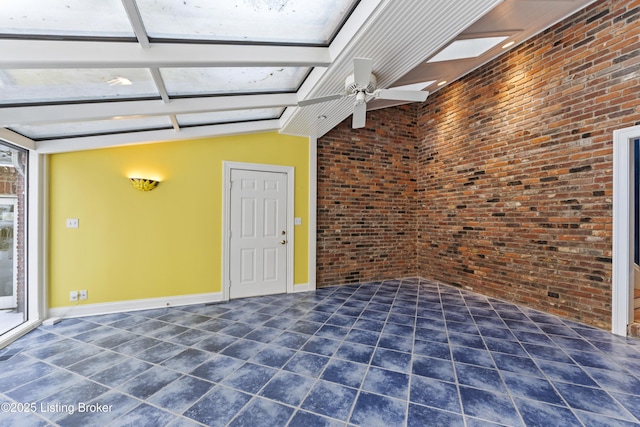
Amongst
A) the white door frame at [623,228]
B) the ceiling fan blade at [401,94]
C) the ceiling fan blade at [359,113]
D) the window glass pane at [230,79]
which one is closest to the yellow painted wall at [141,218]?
the window glass pane at [230,79]

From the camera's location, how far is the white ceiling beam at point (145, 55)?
1772mm

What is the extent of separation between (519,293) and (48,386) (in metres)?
5.02

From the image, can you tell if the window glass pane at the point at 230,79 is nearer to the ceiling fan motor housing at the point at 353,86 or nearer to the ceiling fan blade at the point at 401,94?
the ceiling fan motor housing at the point at 353,86

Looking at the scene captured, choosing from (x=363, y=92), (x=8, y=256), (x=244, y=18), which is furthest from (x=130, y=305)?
(x=363, y=92)

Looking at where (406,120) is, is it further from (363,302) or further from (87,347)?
(87,347)

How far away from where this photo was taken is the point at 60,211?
3.31m

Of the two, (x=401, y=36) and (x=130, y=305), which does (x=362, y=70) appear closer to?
(x=401, y=36)

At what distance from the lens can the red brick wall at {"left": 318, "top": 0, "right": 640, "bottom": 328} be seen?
2854 mm

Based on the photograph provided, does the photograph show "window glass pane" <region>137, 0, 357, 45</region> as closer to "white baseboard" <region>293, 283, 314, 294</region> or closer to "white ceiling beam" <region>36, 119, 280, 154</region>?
Result: "white ceiling beam" <region>36, 119, 280, 154</region>

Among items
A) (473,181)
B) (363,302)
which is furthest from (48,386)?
(473,181)

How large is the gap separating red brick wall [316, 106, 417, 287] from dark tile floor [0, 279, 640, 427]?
159 centimetres

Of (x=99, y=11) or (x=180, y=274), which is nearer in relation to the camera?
(x=99, y=11)

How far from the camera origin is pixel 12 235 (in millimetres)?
3057

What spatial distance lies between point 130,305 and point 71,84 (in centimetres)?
268
